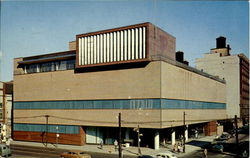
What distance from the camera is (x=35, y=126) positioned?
65.9 metres

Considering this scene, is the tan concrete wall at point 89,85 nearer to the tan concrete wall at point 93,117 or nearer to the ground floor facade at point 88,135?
the tan concrete wall at point 93,117

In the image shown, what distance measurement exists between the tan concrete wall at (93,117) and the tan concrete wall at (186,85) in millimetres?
5223

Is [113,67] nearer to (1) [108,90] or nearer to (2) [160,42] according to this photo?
(1) [108,90]

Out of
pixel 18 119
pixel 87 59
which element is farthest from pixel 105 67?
pixel 18 119

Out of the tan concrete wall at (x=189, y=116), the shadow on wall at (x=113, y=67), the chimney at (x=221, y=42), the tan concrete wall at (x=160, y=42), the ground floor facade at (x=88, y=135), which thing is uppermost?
the chimney at (x=221, y=42)

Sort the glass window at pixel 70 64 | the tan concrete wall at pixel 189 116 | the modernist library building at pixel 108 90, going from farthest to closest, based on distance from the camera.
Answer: the glass window at pixel 70 64 → the tan concrete wall at pixel 189 116 → the modernist library building at pixel 108 90

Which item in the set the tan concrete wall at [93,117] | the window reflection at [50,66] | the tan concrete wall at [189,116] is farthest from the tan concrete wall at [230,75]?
the window reflection at [50,66]

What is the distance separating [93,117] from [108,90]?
265 inches

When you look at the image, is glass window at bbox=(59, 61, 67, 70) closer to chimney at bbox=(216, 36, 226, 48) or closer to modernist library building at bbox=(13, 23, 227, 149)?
modernist library building at bbox=(13, 23, 227, 149)

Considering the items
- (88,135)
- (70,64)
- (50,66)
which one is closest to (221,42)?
(70,64)

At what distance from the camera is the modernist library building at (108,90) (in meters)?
51.3

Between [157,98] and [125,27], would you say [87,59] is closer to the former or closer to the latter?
[125,27]

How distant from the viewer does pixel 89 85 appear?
2282 inches

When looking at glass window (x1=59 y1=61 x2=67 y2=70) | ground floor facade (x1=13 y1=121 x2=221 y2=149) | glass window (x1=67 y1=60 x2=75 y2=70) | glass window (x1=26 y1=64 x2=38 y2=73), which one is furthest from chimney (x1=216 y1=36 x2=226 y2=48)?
glass window (x1=26 y1=64 x2=38 y2=73)
